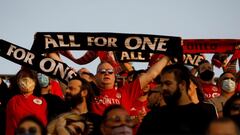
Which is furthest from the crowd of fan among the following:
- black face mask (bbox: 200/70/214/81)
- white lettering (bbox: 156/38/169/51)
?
white lettering (bbox: 156/38/169/51)

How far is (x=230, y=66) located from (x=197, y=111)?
7050 mm

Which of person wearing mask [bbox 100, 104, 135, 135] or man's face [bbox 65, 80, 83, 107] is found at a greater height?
man's face [bbox 65, 80, 83, 107]

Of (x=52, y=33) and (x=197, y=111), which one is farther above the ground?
(x=52, y=33)

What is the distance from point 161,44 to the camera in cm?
942

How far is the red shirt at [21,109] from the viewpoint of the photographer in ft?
27.2

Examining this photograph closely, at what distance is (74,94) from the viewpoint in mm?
7902

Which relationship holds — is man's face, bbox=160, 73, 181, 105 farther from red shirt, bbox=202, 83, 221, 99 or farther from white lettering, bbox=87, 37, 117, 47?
red shirt, bbox=202, 83, 221, 99

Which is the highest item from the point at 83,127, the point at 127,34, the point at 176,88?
the point at 127,34

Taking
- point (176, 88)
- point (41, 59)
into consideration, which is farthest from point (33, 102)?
point (176, 88)

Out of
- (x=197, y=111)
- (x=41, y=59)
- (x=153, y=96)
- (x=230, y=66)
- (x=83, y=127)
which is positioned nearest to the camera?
(x=197, y=111)

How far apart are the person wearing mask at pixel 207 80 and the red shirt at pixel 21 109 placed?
3.02 meters

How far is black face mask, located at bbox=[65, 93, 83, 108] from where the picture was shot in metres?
7.77

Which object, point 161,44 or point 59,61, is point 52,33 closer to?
point 59,61

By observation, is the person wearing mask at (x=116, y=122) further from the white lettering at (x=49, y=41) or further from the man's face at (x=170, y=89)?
the white lettering at (x=49, y=41)
